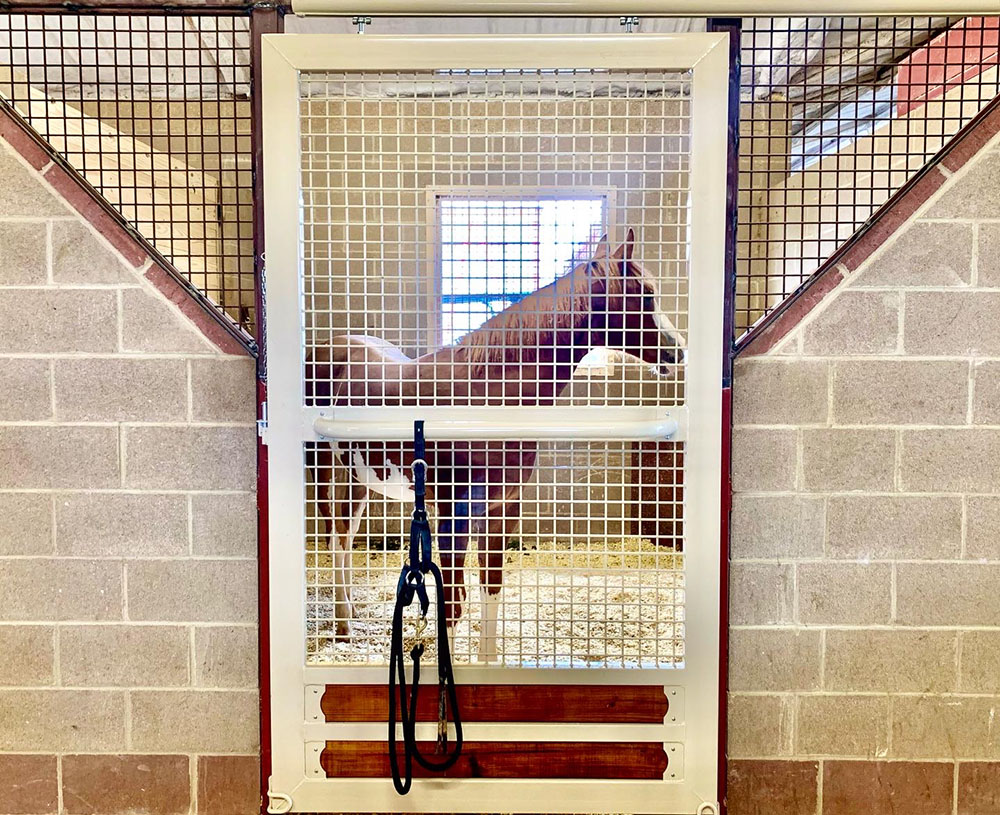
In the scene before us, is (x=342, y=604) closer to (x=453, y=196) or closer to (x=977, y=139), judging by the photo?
(x=453, y=196)

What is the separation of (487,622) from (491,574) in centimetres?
11

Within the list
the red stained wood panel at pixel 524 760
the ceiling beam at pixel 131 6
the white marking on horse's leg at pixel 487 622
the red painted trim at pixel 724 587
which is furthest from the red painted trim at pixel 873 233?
the ceiling beam at pixel 131 6

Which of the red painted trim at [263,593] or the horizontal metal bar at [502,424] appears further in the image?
the red painted trim at [263,593]

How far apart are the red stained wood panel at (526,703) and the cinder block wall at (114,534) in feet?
1.00

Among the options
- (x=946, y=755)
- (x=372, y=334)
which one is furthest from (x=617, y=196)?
(x=946, y=755)

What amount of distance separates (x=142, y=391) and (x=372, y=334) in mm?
562

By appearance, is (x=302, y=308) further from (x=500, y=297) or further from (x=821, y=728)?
(x=821, y=728)

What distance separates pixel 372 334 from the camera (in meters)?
1.47

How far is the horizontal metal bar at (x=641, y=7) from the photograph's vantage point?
1346 mm

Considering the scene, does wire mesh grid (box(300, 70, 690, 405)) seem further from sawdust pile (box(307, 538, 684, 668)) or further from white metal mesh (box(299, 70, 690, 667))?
sawdust pile (box(307, 538, 684, 668))

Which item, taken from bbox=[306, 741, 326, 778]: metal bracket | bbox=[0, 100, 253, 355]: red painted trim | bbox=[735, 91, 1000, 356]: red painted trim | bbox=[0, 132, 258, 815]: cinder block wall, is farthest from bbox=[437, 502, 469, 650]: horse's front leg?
bbox=[735, 91, 1000, 356]: red painted trim

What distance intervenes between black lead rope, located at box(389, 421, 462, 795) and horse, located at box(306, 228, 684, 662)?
6 centimetres

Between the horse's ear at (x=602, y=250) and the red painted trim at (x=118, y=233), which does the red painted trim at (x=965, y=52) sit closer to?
the horse's ear at (x=602, y=250)

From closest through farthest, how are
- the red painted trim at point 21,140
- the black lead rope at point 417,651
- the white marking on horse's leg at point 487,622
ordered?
the black lead rope at point 417,651 < the white marking on horse's leg at point 487,622 < the red painted trim at point 21,140
